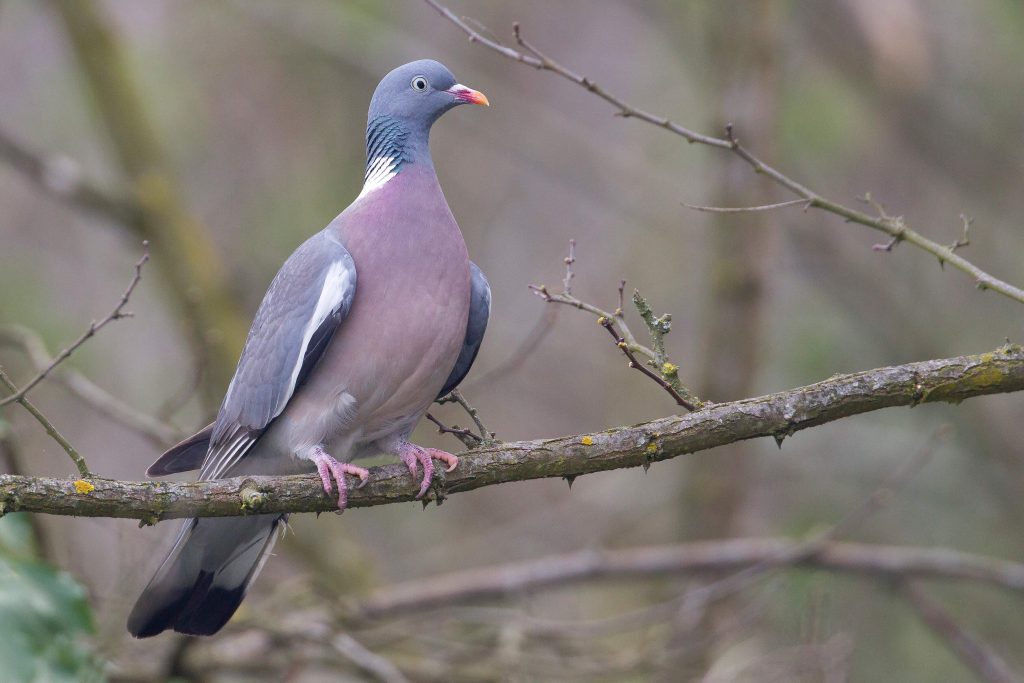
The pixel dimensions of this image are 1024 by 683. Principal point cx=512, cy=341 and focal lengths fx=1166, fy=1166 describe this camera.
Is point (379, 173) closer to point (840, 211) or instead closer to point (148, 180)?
point (840, 211)

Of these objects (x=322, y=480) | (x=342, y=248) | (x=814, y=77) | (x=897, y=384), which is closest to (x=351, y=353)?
(x=342, y=248)

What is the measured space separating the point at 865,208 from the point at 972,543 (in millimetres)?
2840

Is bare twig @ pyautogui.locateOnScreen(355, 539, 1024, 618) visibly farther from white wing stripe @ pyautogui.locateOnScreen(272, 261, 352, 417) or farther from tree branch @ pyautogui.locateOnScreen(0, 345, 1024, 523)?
tree branch @ pyautogui.locateOnScreen(0, 345, 1024, 523)

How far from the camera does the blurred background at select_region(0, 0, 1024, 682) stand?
5.64m

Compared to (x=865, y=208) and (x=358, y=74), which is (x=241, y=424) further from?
(x=865, y=208)

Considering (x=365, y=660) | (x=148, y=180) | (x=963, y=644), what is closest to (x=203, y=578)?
(x=365, y=660)

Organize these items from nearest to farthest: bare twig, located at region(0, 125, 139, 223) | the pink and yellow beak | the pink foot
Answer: the pink foot → the pink and yellow beak → bare twig, located at region(0, 125, 139, 223)

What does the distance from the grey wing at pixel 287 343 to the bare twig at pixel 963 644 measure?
368 cm

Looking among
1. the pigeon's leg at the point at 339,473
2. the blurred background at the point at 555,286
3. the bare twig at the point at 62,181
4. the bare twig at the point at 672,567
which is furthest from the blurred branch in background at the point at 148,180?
the pigeon's leg at the point at 339,473

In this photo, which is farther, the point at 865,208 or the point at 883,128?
the point at 865,208

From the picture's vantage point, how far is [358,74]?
9.40 m

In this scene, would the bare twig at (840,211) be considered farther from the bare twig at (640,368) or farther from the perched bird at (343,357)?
the perched bird at (343,357)

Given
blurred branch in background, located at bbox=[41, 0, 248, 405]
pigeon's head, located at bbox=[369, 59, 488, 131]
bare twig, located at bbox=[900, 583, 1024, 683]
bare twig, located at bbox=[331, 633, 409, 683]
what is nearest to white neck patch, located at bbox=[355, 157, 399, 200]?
pigeon's head, located at bbox=[369, 59, 488, 131]

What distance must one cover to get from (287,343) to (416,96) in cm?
111
